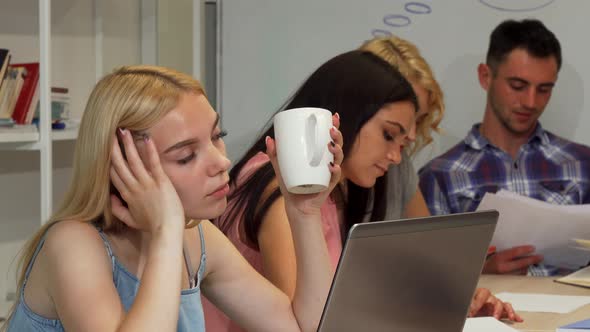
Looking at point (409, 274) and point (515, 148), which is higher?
point (409, 274)

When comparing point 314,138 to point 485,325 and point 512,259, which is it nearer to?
point 485,325

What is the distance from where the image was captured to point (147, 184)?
1.30m

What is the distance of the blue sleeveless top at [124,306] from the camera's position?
4.36 feet

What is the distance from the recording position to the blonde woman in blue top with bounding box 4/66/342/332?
1.23 meters

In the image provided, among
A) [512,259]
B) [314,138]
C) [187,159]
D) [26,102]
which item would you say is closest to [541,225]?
[512,259]

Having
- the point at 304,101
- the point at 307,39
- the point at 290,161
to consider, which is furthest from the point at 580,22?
the point at 290,161

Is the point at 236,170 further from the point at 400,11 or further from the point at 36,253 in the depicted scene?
the point at 400,11

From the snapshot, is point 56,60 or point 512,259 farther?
point 56,60

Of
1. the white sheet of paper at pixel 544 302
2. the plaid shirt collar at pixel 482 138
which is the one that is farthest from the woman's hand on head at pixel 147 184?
the plaid shirt collar at pixel 482 138

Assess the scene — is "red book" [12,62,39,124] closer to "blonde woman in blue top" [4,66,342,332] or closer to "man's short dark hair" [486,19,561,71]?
"blonde woman in blue top" [4,66,342,332]

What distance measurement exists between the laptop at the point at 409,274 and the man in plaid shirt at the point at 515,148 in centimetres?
160

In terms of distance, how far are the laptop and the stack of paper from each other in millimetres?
965

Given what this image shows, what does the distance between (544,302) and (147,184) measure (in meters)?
0.97

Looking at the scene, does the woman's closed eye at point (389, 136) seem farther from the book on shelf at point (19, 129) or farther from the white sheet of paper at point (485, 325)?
the book on shelf at point (19, 129)
